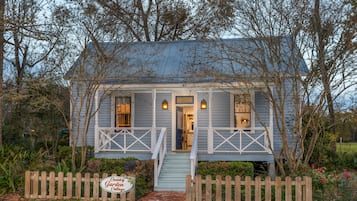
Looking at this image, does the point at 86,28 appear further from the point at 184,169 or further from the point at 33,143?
the point at 33,143

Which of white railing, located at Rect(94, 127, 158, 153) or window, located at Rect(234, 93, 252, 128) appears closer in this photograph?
white railing, located at Rect(94, 127, 158, 153)

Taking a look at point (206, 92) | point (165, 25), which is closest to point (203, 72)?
point (206, 92)

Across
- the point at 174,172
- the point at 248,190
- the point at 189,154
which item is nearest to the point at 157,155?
the point at 174,172

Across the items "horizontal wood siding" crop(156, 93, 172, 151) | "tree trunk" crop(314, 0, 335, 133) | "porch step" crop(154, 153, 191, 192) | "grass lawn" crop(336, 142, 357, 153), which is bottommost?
"porch step" crop(154, 153, 191, 192)

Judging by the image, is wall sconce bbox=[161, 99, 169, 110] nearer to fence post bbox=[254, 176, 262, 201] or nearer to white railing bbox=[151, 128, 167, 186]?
white railing bbox=[151, 128, 167, 186]

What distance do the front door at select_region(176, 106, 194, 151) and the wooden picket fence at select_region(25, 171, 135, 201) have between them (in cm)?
578

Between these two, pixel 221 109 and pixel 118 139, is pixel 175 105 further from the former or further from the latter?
pixel 118 139

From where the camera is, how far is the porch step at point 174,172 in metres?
10.6

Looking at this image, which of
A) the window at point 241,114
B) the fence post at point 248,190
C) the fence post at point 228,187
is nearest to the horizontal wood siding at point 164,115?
the window at point 241,114

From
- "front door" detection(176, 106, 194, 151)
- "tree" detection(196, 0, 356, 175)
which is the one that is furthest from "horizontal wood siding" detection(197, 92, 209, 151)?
"tree" detection(196, 0, 356, 175)

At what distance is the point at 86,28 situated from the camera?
1114 cm

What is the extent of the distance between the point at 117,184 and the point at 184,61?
7.20 m

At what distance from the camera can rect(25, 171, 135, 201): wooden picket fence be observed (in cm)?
848

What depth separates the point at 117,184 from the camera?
8.03 m
